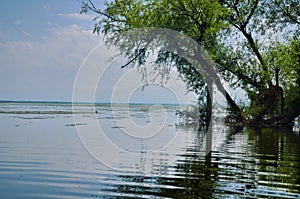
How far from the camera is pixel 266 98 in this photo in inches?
1035

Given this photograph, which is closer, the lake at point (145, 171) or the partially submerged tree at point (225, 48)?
the lake at point (145, 171)

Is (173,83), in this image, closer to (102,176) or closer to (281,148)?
(281,148)

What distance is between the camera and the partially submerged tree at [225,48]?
73.8 feet

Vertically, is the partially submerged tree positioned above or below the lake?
above

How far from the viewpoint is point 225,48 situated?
25.2 meters

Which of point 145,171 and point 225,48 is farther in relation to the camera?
point 225,48

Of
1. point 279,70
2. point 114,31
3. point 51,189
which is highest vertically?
point 114,31

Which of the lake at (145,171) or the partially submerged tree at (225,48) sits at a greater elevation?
the partially submerged tree at (225,48)

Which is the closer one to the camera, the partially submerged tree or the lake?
the lake

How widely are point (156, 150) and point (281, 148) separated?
15.9 ft

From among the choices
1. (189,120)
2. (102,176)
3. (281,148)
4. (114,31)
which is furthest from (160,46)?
(102,176)

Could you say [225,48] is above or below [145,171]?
above

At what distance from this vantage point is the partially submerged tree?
22.5 metres

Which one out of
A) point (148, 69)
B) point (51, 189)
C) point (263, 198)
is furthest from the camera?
point (148, 69)
